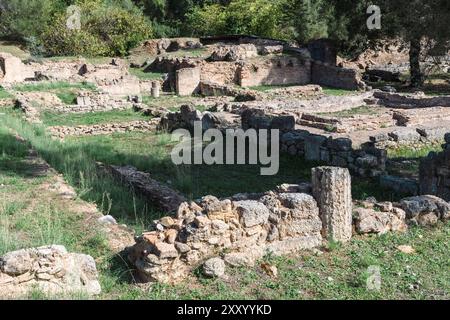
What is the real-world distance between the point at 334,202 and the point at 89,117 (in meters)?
14.1

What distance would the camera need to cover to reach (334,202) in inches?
288

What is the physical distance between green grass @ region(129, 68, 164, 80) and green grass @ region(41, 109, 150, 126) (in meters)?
8.99

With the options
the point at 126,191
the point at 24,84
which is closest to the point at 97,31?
the point at 24,84

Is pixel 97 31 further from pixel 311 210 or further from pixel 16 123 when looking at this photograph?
pixel 311 210

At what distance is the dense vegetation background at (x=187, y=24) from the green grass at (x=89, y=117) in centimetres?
1402

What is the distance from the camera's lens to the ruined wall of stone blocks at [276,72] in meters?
30.7

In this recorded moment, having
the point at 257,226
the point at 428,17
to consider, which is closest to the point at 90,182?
the point at 257,226

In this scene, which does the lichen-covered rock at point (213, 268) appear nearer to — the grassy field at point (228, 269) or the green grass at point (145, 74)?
the grassy field at point (228, 269)

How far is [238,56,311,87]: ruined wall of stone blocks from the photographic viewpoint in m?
30.7

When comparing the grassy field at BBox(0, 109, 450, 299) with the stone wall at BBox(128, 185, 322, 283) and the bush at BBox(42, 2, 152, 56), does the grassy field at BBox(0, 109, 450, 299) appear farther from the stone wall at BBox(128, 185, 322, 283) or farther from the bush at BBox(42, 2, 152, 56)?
the bush at BBox(42, 2, 152, 56)

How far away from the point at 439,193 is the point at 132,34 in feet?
103

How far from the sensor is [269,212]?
7.01 metres

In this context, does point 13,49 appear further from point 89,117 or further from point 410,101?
point 410,101
